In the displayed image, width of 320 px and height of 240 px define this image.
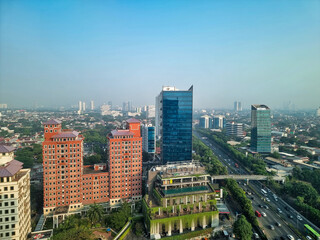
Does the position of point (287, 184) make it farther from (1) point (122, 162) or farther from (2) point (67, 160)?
(2) point (67, 160)

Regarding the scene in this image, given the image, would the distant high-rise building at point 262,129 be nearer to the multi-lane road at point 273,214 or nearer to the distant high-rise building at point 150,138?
the multi-lane road at point 273,214

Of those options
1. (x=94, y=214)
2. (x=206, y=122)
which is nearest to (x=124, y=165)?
(x=94, y=214)

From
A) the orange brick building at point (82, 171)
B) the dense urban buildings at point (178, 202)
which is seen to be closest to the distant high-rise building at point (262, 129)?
the dense urban buildings at point (178, 202)

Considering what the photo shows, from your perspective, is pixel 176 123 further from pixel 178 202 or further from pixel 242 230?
pixel 242 230

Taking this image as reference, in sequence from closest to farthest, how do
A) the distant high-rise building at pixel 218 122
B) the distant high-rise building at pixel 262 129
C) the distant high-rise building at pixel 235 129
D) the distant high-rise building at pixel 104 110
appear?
the distant high-rise building at pixel 262 129, the distant high-rise building at pixel 235 129, the distant high-rise building at pixel 218 122, the distant high-rise building at pixel 104 110

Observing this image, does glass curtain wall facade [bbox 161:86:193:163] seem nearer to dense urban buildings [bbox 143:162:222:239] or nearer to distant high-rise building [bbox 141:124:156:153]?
dense urban buildings [bbox 143:162:222:239]
